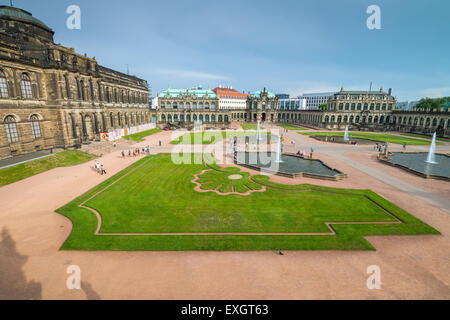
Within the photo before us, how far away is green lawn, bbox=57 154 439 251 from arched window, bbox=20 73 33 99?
25563 millimetres

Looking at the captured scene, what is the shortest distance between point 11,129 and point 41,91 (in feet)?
29.8

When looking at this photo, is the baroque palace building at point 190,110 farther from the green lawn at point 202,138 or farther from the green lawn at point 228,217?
the green lawn at point 228,217

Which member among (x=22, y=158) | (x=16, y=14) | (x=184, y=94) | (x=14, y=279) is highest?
(x=16, y=14)

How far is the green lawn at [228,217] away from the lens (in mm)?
16188

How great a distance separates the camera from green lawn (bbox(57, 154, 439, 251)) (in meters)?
16.2

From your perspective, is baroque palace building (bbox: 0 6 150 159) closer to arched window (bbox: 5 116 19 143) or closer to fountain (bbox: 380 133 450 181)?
arched window (bbox: 5 116 19 143)

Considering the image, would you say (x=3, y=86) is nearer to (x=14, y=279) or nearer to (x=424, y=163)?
(x=14, y=279)

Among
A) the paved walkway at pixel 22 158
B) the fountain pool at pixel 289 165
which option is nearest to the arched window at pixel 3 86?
the paved walkway at pixel 22 158


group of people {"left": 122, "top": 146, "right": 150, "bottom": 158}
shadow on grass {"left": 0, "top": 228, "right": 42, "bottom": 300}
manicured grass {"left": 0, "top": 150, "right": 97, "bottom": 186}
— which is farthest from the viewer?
group of people {"left": 122, "top": 146, "right": 150, "bottom": 158}

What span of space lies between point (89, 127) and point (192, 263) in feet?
163

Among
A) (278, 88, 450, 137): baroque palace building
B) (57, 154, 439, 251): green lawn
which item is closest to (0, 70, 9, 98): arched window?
(57, 154, 439, 251): green lawn

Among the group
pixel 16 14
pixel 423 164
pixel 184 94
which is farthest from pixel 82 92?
pixel 423 164

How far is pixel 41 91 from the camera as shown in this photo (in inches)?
1586

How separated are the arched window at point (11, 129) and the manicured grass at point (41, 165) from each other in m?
5.81
